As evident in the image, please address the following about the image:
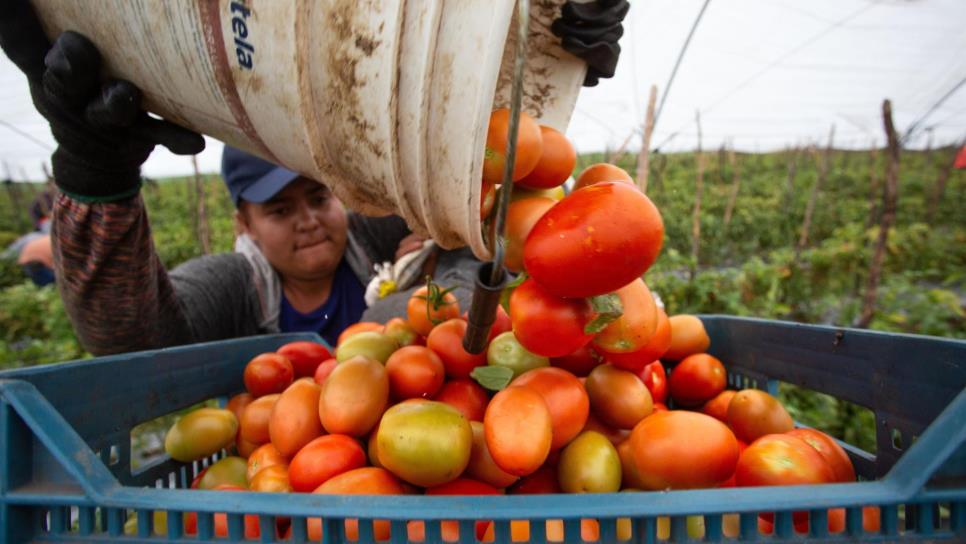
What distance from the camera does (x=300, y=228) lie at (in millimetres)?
2340

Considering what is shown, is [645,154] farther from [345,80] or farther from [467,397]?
[345,80]

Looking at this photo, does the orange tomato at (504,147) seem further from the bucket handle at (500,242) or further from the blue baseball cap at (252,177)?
the blue baseball cap at (252,177)

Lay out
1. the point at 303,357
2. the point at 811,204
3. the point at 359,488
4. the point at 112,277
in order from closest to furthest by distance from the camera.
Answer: the point at 359,488
the point at 303,357
the point at 112,277
the point at 811,204

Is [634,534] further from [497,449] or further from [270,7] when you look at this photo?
[270,7]


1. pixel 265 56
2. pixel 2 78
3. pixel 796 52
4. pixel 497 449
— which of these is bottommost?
pixel 497 449

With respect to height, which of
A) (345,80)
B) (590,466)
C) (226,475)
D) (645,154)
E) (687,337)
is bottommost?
(226,475)

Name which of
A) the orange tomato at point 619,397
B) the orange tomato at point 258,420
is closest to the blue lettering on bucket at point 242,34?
the orange tomato at point 258,420

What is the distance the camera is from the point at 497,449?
847 mm

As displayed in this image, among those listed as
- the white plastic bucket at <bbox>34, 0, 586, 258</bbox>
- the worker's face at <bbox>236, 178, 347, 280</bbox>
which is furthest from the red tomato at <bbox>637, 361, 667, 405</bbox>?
the worker's face at <bbox>236, 178, 347, 280</bbox>

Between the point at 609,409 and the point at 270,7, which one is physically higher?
the point at 270,7

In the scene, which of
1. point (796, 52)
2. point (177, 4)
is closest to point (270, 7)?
point (177, 4)

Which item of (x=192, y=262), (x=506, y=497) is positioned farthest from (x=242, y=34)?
(x=192, y=262)

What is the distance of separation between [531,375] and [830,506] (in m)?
0.48

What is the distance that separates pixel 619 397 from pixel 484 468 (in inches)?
11.4
